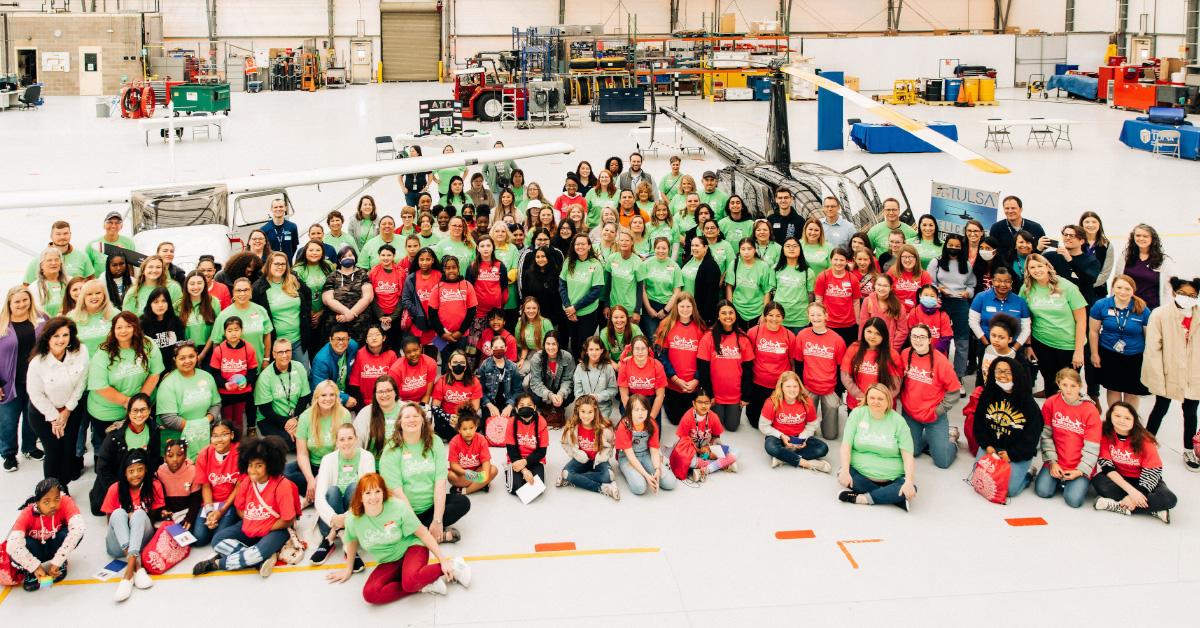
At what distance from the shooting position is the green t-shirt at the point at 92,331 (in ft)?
26.6

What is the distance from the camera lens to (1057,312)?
28.9 ft

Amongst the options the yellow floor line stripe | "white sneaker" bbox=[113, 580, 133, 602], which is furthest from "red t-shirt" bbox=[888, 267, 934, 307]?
"white sneaker" bbox=[113, 580, 133, 602]

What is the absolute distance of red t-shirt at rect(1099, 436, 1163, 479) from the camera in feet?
A: 24.4

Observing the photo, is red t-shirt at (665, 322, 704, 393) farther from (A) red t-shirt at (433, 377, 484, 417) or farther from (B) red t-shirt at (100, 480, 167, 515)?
(B) red t-shirt at (100, 480, 167, 515)

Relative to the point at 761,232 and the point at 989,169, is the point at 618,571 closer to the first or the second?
the point at 989,169

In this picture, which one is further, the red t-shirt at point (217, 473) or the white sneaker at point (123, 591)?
the red t-shirt at point (217, 473)

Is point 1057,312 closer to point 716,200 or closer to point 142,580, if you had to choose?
point 716,200

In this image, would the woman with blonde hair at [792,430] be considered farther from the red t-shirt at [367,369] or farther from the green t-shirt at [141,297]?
the green t-shirt at [141,297]

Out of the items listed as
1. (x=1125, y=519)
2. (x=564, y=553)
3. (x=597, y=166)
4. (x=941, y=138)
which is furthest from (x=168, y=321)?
(x=597, y=166)

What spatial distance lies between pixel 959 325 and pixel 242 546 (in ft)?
23.4

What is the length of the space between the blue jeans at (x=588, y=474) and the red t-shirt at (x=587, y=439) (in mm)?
83

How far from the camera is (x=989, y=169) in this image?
21.5 ft

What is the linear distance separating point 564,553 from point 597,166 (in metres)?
17.9

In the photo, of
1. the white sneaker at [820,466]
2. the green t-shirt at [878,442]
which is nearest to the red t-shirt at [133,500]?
the white sneaker at [820,466]
